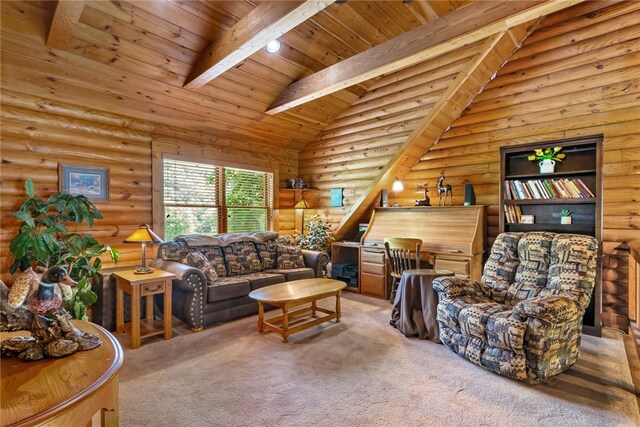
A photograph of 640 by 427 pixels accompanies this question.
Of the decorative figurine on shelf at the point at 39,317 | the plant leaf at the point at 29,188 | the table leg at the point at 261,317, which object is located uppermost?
the plant leaf at the point at 29,188

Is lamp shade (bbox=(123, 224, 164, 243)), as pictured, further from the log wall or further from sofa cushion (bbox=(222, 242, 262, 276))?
the log wall

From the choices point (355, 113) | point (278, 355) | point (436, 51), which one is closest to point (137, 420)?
point (278, 355)

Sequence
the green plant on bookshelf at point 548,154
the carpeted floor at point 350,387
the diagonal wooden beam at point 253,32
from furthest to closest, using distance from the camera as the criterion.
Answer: the green plant on bookshelf at point 548,154 < the diagonal wooden beam at point 253,32 < the carpeted floor at point 350,387

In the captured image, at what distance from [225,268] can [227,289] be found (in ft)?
2.12

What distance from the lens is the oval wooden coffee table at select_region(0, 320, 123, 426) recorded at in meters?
0.90

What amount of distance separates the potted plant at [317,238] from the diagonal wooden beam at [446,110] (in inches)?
8.3

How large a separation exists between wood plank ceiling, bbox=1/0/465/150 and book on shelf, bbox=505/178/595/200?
7.33ft

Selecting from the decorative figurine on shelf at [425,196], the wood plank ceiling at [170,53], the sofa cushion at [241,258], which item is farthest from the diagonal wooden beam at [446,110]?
the sofa cushion at [241,258]

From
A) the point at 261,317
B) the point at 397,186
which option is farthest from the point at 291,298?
the point at 397,186

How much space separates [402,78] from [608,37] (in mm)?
2195

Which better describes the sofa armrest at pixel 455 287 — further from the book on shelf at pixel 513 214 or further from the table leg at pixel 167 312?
the table leg at pixel 167 312

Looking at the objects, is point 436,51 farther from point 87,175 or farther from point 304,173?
point 87,175

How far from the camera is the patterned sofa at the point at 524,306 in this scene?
7.57ft

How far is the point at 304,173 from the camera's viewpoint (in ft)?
20.2
